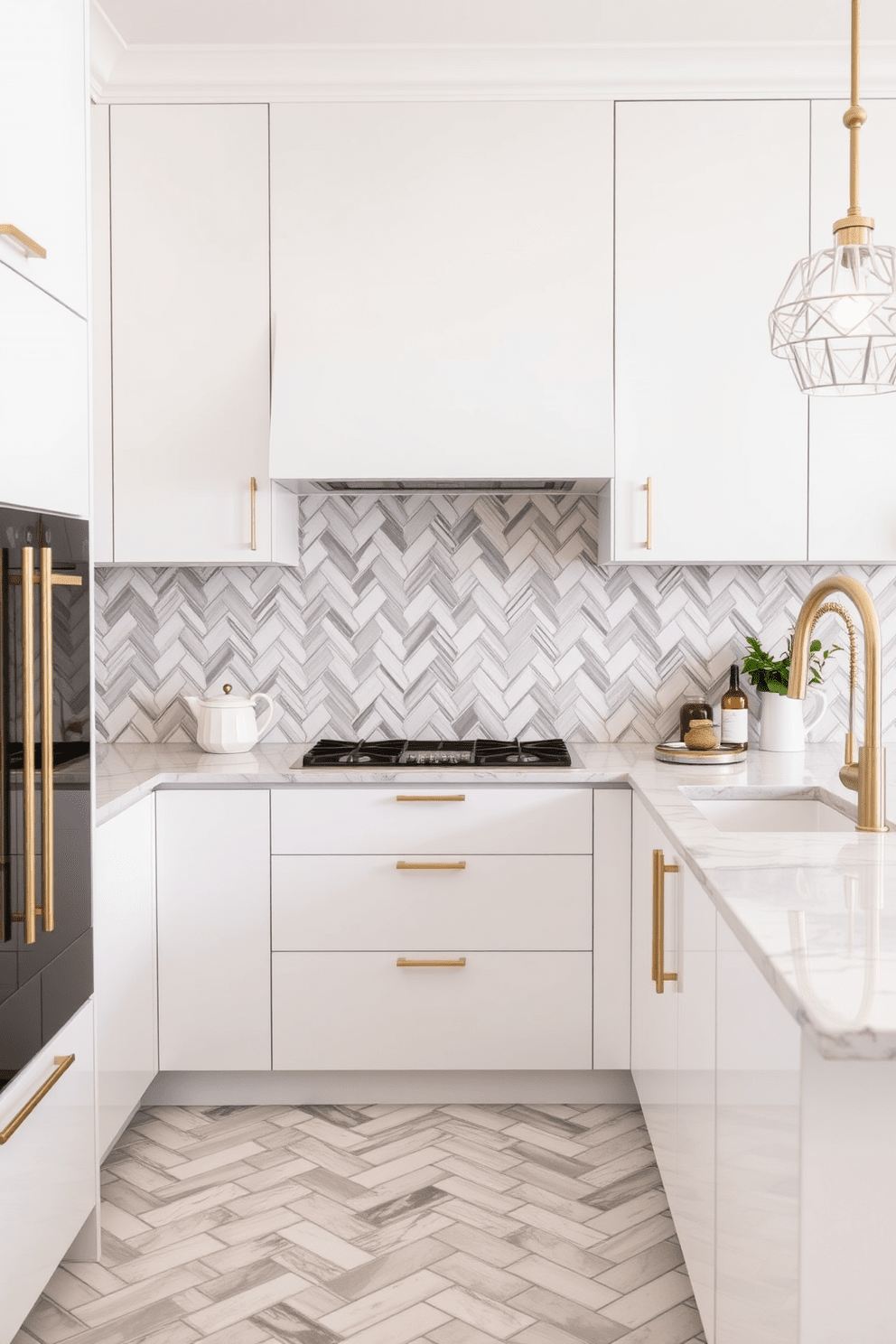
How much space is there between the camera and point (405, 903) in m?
2.88

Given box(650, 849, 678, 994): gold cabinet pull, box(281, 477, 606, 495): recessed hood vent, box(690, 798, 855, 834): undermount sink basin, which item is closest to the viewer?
box(650, 849, 678, 994): gold cabinet pull

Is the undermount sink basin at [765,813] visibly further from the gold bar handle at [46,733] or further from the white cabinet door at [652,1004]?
the gold bar handle at [46,733]

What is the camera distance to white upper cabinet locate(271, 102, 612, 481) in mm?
2926

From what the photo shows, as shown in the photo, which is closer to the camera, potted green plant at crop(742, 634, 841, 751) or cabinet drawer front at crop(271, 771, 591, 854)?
cabinet drawer front at crop(271, 771, 591, 854)

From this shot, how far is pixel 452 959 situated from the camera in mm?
2871

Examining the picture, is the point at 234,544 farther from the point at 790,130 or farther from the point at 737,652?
the point at 790,130

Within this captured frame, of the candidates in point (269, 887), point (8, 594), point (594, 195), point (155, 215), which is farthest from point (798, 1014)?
point (155, 215)

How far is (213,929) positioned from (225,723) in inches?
21.7

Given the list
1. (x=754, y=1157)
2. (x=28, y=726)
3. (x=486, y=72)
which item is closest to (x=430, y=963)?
(x=28, y=726)

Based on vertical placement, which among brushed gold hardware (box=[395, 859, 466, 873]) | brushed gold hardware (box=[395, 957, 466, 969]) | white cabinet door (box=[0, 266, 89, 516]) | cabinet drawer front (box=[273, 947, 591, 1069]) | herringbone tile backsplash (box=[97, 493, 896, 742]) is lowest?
cabinet drawer front (box=[273, 947, 591, 1069])

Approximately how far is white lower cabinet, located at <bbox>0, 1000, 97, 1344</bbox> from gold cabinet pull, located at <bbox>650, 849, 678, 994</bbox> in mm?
1056

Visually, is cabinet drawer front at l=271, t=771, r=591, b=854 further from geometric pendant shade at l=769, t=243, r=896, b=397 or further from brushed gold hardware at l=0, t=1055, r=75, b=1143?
geometric pendant shade at l=769, t=243, r=896, b=397

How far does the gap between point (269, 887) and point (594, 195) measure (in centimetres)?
192

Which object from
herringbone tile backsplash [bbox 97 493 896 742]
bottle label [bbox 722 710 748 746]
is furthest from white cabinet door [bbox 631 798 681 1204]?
herringbone tile backsplash [bbox 97 493 896 742]
